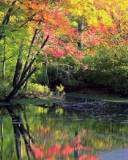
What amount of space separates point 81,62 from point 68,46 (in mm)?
6161

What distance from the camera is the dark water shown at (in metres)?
14.1

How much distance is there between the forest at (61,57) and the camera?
2091 cm

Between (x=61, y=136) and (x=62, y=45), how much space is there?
38.0 ft

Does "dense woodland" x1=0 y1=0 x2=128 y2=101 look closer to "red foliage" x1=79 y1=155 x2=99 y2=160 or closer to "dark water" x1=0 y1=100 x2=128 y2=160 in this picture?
"dark water" x1=0 y1=100 x2=128 y2=160

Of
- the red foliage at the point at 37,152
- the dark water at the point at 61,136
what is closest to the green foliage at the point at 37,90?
the dark water at the point at 61,136

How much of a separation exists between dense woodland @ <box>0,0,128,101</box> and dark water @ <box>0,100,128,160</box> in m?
3.38

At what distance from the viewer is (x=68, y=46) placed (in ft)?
96.0

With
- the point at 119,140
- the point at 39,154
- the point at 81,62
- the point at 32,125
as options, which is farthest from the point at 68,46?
the point at 39,154

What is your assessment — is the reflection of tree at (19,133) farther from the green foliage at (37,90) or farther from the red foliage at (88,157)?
the green foliage at (37,90)

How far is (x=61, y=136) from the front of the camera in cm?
1758

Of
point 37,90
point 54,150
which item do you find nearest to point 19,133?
point 54,150

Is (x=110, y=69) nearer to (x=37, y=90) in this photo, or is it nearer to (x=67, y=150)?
(x=37, y=90)

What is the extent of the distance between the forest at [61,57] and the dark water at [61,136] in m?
0.10

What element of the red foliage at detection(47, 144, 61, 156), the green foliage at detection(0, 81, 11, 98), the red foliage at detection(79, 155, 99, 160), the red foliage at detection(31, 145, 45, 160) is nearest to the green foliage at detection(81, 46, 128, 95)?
the green foliage at detection(0, 81, 11, 98)
